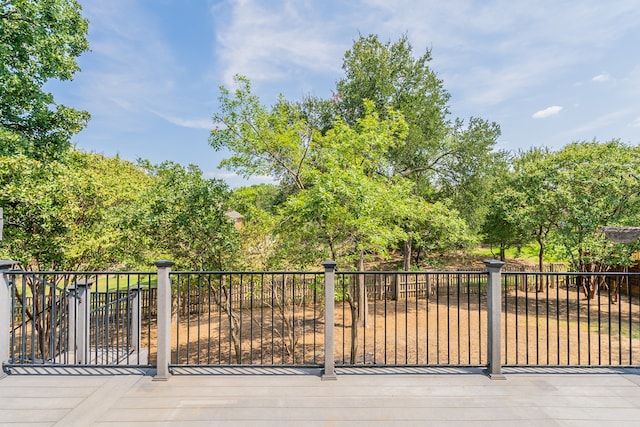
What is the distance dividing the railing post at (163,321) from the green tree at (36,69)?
5934 mm

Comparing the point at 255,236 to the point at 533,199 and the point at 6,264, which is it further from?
the point at 533,199

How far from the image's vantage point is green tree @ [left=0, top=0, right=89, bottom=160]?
6.54 m

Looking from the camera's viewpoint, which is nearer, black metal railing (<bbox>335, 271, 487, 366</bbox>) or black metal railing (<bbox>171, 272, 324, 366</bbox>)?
black metal railing (<bbox>335, 271, 487, 366</bbox>)

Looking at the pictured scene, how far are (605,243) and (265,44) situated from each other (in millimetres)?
12189

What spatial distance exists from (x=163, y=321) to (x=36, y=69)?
7.88m

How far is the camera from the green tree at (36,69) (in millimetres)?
6539

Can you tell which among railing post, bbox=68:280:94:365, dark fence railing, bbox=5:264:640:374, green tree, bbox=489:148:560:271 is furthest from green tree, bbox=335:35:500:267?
railing post, bbox=68:280:94:365

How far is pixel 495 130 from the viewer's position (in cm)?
1167

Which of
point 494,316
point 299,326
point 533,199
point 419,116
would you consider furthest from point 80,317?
point 533,199

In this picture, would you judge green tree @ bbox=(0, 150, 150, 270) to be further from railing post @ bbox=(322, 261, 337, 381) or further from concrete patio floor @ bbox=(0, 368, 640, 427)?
railing post @ bbox=(322, 261, 337, 381)

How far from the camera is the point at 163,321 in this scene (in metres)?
3.03

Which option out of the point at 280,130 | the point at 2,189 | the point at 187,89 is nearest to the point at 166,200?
the point at 2,189

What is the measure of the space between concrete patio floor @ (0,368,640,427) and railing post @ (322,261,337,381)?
107 millimetres

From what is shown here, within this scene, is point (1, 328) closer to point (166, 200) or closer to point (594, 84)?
point (166, 200)
